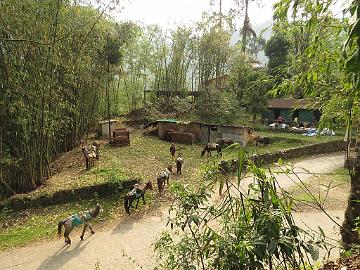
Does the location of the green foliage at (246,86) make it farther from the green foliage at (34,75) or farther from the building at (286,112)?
the green foliage at (34,75)

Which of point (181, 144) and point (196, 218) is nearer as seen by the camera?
point (196, 218)

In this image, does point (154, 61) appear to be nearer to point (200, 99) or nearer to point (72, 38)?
point (200, 99)

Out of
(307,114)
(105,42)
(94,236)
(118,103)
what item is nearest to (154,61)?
(118,103)

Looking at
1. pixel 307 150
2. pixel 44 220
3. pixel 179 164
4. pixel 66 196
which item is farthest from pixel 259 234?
pixel 307 150

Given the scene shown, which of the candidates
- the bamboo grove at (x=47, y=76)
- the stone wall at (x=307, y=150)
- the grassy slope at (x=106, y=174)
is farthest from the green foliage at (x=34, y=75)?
the stone wall at (x=307, y=150)

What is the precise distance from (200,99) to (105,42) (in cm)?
724

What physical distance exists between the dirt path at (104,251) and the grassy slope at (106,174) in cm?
47

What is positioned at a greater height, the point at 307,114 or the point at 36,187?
the point at 307,114

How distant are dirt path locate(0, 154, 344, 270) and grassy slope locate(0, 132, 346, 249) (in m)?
0.47

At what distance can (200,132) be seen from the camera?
15188mm

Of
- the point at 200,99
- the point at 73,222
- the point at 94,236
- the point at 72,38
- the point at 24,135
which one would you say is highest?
the point at 72,38

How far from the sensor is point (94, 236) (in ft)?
21.4

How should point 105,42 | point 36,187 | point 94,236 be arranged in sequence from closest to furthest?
point 94,236, point 36,187, point 105,42

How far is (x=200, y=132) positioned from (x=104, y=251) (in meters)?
9.92
